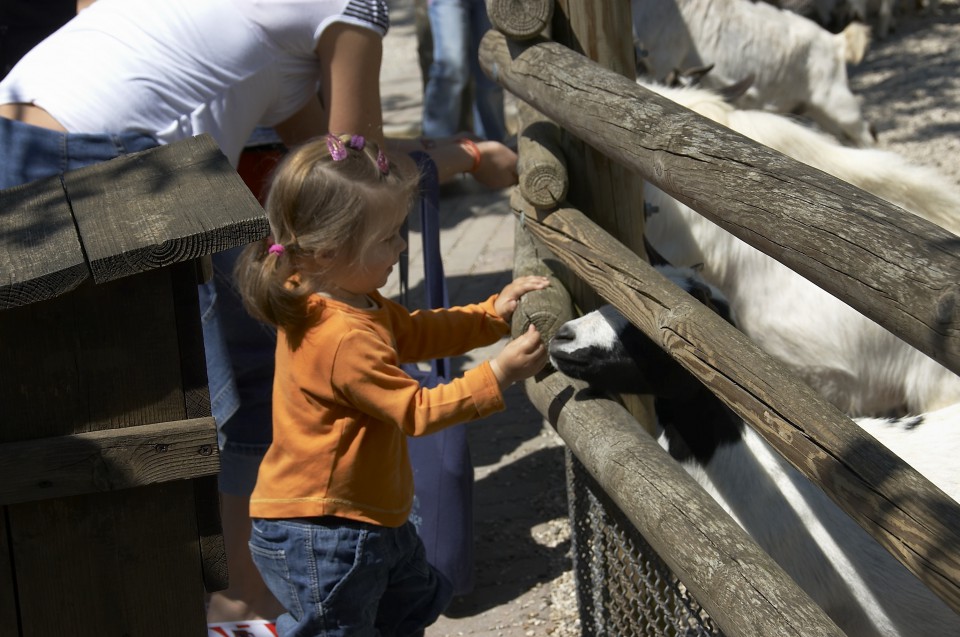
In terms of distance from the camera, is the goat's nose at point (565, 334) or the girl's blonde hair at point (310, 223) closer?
the girl's blonde hair at point (310, 223)

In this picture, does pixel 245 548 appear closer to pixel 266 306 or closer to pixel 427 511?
pixel 427 511

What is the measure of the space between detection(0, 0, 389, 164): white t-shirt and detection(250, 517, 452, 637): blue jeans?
1.00 meters

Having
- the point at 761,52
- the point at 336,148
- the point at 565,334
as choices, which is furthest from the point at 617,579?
the point at 761,52

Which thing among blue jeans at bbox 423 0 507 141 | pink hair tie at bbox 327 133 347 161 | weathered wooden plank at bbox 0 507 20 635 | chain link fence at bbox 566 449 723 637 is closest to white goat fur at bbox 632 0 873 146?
blue jeans at bbox 423 0 507 141

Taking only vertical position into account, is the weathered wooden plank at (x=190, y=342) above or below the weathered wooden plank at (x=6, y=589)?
above

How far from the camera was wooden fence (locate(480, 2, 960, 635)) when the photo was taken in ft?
5.05

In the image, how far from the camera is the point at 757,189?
6.05ft

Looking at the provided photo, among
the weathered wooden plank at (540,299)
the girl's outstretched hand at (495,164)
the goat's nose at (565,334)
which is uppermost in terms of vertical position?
the girl's outstretched hand at (495,164)

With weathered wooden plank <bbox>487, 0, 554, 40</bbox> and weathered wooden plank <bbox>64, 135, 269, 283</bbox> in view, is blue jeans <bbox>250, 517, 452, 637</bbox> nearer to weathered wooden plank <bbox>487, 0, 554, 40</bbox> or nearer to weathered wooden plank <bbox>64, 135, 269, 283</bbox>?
weathered wooden plank <bbox>64, 135, 269, 283</bbox>

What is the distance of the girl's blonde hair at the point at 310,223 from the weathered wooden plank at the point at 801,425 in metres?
0.56

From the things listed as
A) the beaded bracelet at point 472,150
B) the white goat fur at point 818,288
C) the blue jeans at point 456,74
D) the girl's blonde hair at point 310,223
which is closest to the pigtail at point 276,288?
the girl's blonde hair at point 310,223

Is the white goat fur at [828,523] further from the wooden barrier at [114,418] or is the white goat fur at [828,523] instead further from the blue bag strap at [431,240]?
the wooden barrier at [114,418]

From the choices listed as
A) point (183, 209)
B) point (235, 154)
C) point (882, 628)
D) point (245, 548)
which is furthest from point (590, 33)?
point (245, 548)

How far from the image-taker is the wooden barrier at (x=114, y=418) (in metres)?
1.77
